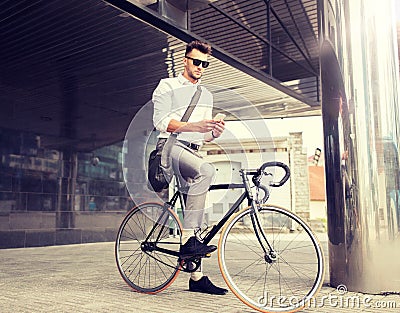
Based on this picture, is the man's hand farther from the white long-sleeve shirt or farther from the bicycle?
the bicycle

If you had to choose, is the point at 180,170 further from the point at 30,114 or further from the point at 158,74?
the point at 30,114

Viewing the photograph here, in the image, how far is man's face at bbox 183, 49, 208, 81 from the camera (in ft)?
13.0

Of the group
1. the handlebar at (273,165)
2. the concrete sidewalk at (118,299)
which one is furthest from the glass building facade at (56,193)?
the handlebar at (273,165)

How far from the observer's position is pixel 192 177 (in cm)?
393

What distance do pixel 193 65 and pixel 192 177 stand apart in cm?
97

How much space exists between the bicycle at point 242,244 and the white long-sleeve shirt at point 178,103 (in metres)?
0.53

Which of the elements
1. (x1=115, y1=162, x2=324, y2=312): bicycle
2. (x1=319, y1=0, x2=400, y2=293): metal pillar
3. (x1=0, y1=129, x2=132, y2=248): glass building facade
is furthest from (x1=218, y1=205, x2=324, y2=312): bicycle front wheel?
(x1=0, y1=129, x2=132, y2=248): glass building facade

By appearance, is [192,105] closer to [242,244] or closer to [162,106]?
[162,106]

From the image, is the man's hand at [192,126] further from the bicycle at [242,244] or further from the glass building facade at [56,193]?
the glass building facade at [56,193]

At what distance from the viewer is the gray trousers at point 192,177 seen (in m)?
3.88

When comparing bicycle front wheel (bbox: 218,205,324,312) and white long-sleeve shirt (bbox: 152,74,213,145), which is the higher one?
white long-sleeve shirt (bbox: 152,74,213,145)

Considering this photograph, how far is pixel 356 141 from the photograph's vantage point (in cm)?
438

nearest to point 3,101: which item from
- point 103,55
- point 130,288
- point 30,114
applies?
point 30,114

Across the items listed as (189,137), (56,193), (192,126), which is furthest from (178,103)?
(56,193)
